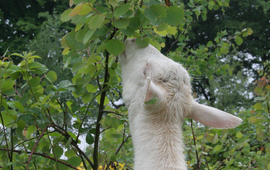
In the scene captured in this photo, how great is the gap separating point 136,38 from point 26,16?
14369 mm

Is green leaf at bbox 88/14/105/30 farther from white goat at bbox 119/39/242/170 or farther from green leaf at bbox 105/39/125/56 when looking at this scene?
white goat at bbox 119/39/242/170

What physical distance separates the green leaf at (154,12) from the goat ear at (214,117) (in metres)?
0.84

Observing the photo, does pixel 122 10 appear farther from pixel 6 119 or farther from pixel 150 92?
pixel 6 119

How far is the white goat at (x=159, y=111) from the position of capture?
1.95m

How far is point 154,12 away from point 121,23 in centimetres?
22

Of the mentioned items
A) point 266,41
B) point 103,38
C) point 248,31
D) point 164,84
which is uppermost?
point 266,41

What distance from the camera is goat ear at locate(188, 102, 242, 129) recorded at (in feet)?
6.91

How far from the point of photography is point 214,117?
2133mm

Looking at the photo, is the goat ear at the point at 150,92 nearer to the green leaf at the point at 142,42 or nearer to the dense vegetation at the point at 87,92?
the dense vegetation at the point at 87,92

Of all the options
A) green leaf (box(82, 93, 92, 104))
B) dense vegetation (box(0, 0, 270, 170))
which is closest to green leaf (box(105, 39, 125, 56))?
dense vegetation (box(0, 0, 270, 170))

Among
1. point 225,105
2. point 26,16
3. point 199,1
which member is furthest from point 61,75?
point 225,105

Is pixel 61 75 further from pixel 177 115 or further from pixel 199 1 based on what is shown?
pixel 177 115

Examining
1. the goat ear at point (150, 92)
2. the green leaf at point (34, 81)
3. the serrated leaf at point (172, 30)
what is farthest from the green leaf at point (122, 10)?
the serrated leaf at point (172, 30)

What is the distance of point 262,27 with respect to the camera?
2028 centimetres
